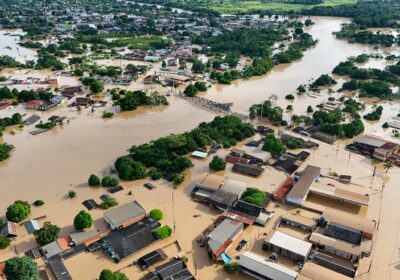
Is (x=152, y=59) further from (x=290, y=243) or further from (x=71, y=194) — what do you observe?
(x=290, y=243)

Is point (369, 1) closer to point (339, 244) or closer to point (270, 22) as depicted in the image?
point (270, 22)


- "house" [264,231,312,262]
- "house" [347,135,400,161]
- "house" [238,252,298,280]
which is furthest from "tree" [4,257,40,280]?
"house" [347,135,400,161]

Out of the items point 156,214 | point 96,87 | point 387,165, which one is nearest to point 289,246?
point 156,214

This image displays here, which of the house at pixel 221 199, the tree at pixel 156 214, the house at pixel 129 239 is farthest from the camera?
the house at pixel 221 199

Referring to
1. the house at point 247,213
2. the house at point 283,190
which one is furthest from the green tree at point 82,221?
the house at point 283,190

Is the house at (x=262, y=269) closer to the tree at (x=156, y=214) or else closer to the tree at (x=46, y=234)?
the tree at (x=156, y=214)

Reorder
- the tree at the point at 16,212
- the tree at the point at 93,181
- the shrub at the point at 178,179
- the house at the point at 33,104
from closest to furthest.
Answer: the tree at the point at 16,212
the tree at the point at 93,181
the shrub at the point at 178,179
the house at the point at 33,104

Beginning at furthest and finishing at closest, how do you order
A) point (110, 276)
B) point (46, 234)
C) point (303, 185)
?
point (303, 185), point (46, 234), point (110, 276)
